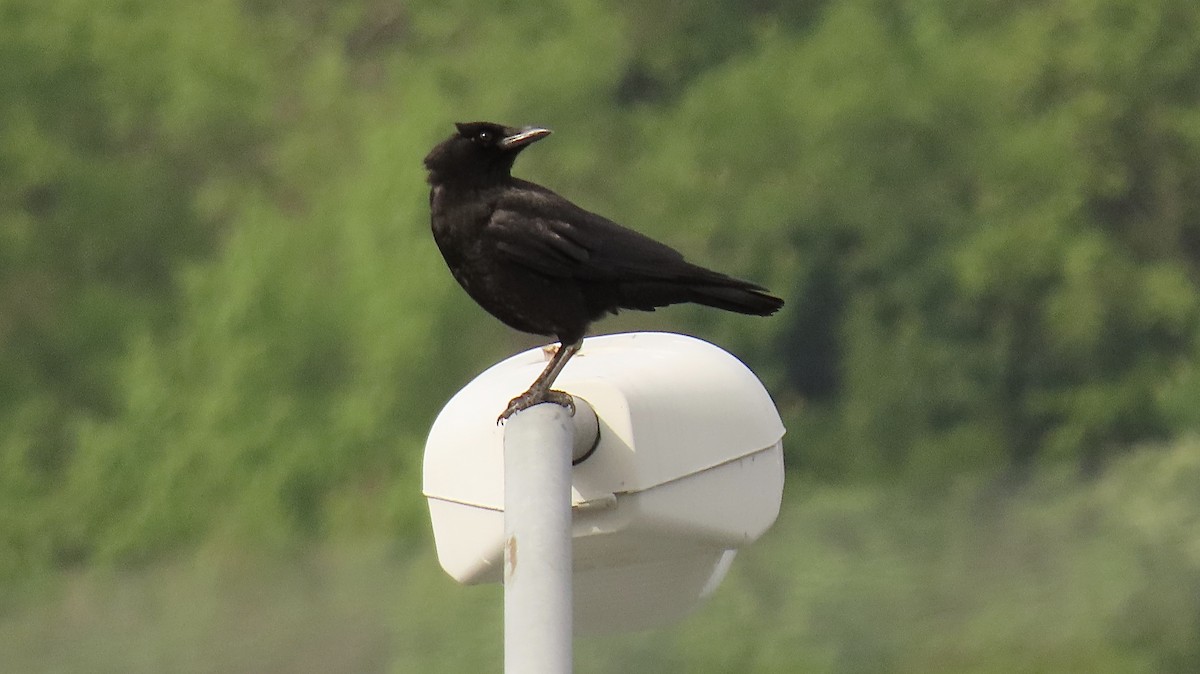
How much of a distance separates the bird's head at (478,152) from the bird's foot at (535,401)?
1.03 m

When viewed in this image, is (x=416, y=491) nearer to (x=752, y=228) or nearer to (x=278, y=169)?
(x=752, y=228)

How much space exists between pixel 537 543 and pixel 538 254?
123 cm

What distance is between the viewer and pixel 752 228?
21.2 metres

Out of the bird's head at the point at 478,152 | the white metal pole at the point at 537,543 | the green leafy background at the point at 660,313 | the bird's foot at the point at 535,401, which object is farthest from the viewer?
the green leafy background at the point at 660,313

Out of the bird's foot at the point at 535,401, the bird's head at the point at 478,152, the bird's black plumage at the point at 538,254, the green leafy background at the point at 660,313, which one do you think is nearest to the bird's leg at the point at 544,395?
the bird's foot at the point at 535,401

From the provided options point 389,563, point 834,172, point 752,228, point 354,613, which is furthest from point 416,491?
point 834,172

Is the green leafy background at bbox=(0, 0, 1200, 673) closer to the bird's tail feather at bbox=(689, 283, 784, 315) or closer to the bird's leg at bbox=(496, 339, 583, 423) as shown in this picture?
the bird's tail feather at bbox=(689, 283, 784, 315)

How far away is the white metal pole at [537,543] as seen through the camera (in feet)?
6.84

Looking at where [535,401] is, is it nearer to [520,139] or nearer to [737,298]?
[737,298]

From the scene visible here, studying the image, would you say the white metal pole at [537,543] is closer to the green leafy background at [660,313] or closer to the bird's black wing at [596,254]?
the bird's black wing at [596,254]

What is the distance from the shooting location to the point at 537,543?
2.15m

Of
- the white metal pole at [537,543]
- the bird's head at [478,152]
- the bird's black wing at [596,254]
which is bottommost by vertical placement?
the white metal pole at [537,543]

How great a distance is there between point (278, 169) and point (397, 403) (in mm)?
4619

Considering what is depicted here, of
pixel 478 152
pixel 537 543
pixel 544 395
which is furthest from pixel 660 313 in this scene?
pixel 537 543
